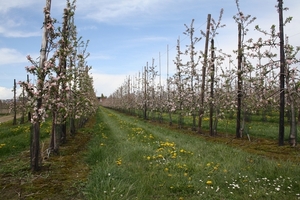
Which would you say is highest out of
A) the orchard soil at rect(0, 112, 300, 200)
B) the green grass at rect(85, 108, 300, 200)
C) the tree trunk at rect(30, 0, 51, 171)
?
the tree trunk at rect(30, 0, 51, 171)

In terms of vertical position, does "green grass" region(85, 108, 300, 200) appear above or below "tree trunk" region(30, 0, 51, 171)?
below

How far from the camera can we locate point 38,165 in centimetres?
703

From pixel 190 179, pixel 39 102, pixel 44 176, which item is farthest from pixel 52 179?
pixel 190 179

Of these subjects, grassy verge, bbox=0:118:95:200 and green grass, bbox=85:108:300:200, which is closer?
green grass, bbox=85:108:300:200

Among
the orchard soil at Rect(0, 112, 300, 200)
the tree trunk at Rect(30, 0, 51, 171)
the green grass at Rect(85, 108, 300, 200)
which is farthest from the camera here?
the tree trunk at Rect(30, 0, 51, 171)

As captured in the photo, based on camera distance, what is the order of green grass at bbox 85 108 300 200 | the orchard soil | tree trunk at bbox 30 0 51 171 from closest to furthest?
green grass at bbox 85 108 300 200 → the orchard soil → tree trunk at bbox 30 0 51 171

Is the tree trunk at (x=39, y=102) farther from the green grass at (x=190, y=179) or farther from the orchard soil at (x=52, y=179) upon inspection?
the green grass at (x=190, y=179)

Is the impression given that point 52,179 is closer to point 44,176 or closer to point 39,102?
point 44,176

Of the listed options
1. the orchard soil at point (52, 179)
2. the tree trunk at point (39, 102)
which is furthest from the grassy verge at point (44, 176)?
the tree trunk at point (39, 102)

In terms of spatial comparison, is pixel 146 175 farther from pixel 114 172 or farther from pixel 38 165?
pixel 38 165

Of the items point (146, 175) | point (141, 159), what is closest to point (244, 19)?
point (141, 159)

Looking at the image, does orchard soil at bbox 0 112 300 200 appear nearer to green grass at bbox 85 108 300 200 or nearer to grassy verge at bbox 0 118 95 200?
grassy verge at bbox 0 118 95 200

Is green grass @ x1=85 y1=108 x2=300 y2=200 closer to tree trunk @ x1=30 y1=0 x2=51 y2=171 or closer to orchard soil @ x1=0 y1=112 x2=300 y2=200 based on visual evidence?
orchard soil @ x1=0 y1=112 x2=300 y2=200

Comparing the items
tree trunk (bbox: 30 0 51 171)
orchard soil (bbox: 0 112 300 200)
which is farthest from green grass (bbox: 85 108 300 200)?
tree trunk (bbox: 30 0 51 171)
